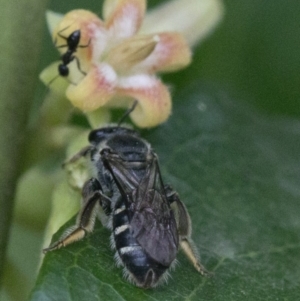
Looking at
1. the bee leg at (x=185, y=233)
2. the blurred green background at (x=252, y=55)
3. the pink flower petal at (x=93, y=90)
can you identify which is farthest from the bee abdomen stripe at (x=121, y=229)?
the blurred green background at (x=252, y=55)

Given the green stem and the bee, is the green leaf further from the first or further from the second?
the green stem

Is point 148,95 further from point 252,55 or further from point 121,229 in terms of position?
point 252,55

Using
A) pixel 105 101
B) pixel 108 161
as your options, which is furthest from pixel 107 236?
pixel 105 101

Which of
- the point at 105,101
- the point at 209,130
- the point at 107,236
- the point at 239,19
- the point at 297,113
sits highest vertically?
the point at 105,101

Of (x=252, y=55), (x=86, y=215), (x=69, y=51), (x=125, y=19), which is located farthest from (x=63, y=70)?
(x=252, y=55)

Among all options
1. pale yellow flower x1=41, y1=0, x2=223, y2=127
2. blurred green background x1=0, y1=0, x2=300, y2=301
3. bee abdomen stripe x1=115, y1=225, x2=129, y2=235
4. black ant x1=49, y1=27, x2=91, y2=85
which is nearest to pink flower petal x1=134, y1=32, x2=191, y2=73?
pale yellow flower x1=41, y1=0, x2=223, y2=127

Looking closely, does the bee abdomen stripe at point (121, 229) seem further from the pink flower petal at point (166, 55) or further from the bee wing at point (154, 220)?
the pink flower petal at point (166, 55)

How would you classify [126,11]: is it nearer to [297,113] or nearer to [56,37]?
[56,37]
